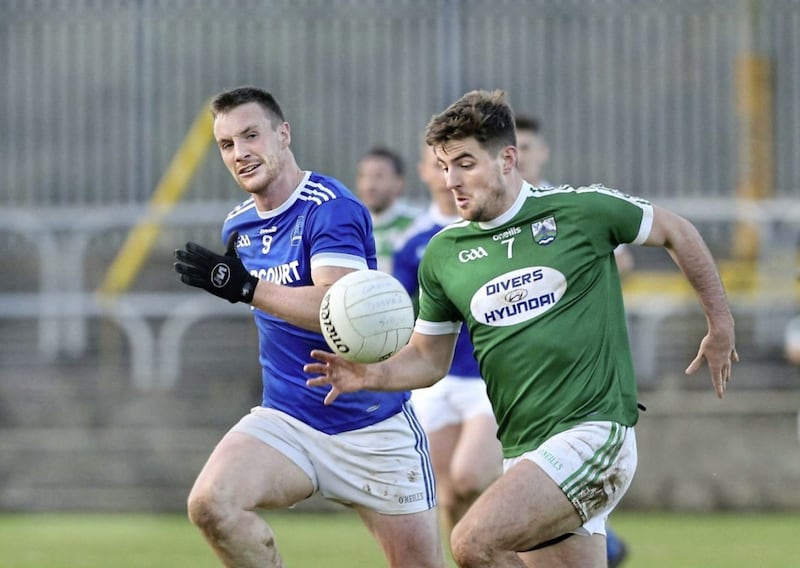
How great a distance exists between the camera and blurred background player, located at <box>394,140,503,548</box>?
31.9ft

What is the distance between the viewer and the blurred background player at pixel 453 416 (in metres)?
9.72

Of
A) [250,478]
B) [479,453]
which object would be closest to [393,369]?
[250,478]

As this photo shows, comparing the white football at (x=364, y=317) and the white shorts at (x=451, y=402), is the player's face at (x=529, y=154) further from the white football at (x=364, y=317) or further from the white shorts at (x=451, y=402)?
the white football at (x=364, y=317)

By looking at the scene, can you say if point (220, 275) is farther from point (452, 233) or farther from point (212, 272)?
point (452, 233)

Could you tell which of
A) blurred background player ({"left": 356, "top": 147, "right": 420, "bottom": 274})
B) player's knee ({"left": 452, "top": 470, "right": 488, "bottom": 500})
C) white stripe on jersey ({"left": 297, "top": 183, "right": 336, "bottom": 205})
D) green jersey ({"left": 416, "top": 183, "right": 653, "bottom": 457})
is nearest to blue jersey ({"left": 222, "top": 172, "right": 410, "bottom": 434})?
white stripe on jersey ({"left": 297, "top": 183, "right": 336, "bottom": 205})

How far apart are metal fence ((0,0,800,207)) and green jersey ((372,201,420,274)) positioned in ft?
17.1

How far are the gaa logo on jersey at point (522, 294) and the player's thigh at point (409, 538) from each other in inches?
38.6

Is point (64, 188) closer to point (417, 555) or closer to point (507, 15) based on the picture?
point (507, 15)

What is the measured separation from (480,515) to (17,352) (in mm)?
10546

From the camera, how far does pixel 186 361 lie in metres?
15.9

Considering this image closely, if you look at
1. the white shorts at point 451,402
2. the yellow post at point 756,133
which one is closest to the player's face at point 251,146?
Answer: the white shorts at point 451,402

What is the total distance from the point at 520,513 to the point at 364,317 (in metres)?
0.95

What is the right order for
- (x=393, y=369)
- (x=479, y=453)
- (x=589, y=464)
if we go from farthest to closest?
1. (x=479, y=453)
2. (x=393, y=369)
3. (x=589, y=464)

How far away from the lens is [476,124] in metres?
6.56
